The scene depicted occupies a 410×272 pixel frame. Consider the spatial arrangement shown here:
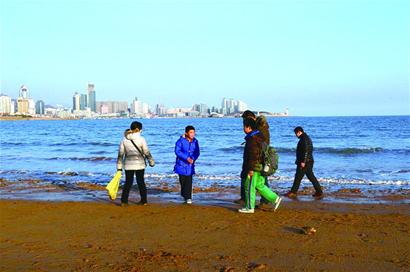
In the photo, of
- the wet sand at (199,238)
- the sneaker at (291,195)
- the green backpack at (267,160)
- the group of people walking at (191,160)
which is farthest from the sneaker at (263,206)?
the sneaker at (291,195)

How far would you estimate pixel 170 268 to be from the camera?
4863 mm

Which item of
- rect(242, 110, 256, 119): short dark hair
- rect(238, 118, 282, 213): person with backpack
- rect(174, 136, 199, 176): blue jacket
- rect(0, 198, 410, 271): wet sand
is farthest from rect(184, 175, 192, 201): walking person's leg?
rect(242, 110, 256, 119): short dark hair

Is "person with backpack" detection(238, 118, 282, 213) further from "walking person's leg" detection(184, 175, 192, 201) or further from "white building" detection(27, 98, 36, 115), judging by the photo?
"white building" detection(27, 98, 36, 115)

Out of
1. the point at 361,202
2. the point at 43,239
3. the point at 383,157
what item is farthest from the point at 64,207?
the point at 383,157

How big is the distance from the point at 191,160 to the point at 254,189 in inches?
55.2

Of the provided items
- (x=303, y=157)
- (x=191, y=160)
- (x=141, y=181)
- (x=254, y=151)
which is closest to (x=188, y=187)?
(x=191, y=160)

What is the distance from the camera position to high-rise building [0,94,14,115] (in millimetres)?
180087

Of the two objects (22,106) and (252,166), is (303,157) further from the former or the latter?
(22,106)

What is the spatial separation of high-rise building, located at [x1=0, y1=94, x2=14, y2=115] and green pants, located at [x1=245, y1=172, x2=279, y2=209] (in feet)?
617

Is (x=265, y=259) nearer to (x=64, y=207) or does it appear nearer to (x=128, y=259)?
(x=128, y=259)

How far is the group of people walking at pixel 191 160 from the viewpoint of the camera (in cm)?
769

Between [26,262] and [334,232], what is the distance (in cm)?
396

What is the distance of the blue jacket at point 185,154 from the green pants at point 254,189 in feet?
4.22

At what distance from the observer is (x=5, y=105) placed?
183375 mm
